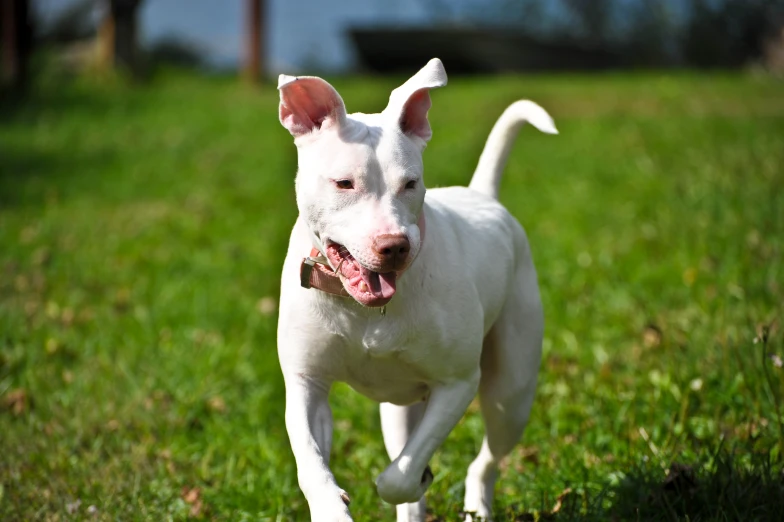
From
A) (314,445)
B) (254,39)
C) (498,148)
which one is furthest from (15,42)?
(314,445)

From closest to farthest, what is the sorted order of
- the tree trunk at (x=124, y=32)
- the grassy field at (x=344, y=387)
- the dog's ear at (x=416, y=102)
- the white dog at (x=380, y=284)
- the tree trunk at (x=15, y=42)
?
the white dog at (x=380, y=284) < the dog's ear at (x=416, y=102) < the grassy field at (x=344, y=387) < the tree trunk at (x=15, y=42) < the tree trunk at (x=124, y=32)

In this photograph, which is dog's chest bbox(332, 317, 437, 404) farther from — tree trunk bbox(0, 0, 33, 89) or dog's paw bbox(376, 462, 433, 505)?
tree trunk bbox(0, 0, 33, 89)

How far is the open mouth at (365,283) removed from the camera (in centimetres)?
252

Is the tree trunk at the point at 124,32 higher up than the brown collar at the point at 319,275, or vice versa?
the brown collar at the point at 319,275

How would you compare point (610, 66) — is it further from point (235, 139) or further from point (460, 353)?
point (460, 353)

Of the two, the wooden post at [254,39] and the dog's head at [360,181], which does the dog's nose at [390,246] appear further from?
the wooden post at [254,39]

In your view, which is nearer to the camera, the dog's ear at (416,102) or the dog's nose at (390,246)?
the dog's nose at (390,246)

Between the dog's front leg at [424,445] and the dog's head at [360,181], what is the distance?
47 centimetres

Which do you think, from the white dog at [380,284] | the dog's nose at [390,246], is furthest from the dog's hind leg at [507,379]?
the dog's nose at [390,246]

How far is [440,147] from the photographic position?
10.6m

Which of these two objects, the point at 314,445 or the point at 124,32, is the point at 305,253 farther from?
the point at 124,32

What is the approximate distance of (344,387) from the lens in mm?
4934

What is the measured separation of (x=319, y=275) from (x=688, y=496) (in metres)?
1.46

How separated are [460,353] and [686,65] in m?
17.5
